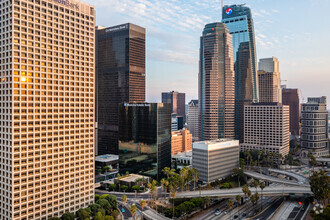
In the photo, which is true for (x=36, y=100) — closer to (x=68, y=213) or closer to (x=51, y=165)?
(x=51, y=165)

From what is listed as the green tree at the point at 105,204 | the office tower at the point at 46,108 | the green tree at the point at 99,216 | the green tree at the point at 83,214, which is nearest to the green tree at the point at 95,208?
the green tree at the point at 83,214

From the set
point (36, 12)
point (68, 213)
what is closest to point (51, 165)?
point (68, 213)

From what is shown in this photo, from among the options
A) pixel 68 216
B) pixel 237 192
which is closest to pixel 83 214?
pixel 68 216

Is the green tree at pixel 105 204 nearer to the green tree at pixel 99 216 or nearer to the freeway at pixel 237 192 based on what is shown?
the green tree at pixel 99 216

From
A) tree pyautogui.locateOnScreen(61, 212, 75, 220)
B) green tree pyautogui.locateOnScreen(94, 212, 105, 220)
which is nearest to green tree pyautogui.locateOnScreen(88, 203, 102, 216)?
green tree pyautogui.locateOnScreen(94, 212, 105, 220)

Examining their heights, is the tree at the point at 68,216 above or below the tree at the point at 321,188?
below

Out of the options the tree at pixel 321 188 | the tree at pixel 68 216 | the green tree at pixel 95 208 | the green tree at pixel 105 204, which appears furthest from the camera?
the green tree at pixel 105 204

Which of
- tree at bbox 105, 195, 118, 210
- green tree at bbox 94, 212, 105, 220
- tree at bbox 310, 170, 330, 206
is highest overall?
tree at bbox 310, 170, 330, 206

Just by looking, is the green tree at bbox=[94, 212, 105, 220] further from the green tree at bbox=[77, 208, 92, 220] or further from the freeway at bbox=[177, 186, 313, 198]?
the freeway at bbox=[177, 186, 313, 198]
